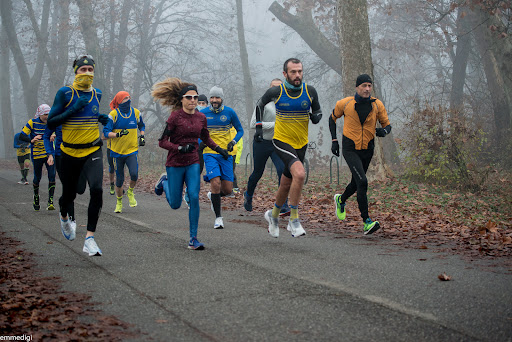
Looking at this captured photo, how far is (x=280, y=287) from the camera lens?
5.62 m

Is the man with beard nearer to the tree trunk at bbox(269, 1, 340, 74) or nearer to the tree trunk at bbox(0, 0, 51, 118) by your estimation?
the tree trunk at bbox(269, 1, 340, 74)

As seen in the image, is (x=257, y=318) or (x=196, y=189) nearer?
(x=257, y=318)

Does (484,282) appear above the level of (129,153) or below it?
below

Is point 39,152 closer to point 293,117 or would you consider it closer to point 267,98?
point 267,98

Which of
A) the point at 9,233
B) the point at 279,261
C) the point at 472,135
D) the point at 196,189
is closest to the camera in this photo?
the point at 279,261

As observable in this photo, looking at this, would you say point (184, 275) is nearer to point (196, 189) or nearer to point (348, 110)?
point (196, 189)

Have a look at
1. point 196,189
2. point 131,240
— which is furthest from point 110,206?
point 196,189

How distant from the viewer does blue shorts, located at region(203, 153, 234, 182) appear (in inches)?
401

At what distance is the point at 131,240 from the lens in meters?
8.62

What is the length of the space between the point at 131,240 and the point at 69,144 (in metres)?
1.86

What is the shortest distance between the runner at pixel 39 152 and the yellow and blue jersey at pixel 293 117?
5872 millimetres

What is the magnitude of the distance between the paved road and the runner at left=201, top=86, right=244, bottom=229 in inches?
29.1

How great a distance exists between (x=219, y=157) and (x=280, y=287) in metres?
4.90

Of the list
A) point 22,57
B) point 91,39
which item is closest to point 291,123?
point 91,39
